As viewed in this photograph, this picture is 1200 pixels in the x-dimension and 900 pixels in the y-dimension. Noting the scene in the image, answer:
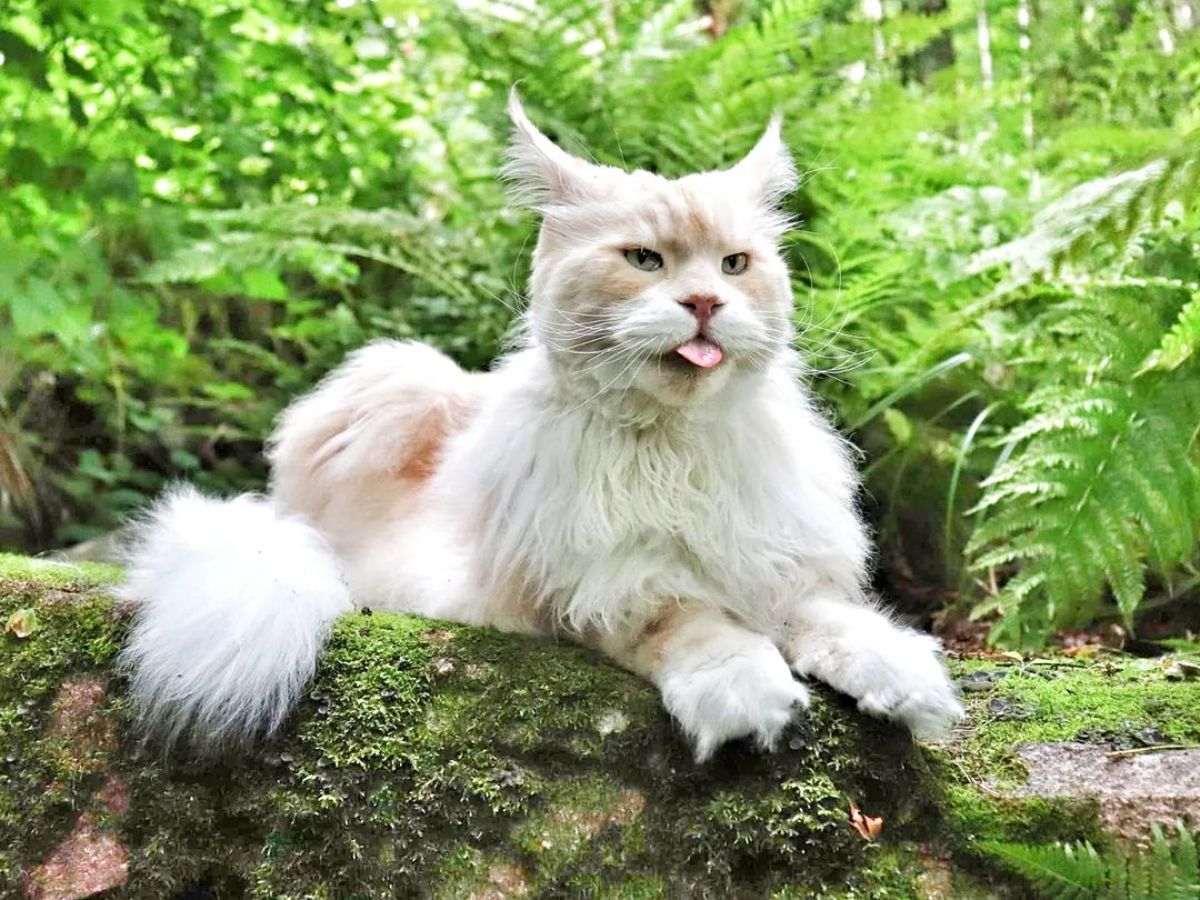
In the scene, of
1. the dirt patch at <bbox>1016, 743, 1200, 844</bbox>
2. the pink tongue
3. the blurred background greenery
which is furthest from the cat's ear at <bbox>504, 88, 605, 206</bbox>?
the dirt patch at <bbox>1016, 743, 1200, 844</bbox>

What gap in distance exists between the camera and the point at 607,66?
167 inches

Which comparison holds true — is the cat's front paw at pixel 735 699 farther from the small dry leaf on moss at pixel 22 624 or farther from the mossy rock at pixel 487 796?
the small dry leaf on moss at pixel 22 624

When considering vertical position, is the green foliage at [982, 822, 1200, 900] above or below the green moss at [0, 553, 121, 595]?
above

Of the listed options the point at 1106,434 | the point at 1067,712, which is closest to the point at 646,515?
the point at 1067,712

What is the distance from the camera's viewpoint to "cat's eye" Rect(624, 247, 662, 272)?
183 cm

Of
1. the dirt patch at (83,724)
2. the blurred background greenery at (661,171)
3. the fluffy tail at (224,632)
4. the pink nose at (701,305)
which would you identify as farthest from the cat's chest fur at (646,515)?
the blurred background greenery at (661,171)

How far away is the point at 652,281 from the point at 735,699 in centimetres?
73

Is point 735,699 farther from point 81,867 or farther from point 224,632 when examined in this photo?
point 81,867

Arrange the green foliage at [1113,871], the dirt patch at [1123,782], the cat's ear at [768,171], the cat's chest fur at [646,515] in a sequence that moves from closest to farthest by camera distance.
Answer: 1. the green foliage at [1113,871]
2. the dirt patch at [1123,782]
3. the cat's chest fur at [646,515]
4. the cat's ear at [768,171]

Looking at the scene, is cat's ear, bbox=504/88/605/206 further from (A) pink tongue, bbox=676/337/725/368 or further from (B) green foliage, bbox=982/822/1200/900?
(B) green foliage, bbox=982/822/1200/900

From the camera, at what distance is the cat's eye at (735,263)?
1890mm

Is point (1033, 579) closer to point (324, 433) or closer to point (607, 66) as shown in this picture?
point (324, 433)

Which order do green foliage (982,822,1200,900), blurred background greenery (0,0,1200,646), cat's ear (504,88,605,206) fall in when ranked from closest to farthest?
green foliage (982,822,1200,900) < cat's ear (504,88,605,206) < blurred background greenery (0,0,1200,646)

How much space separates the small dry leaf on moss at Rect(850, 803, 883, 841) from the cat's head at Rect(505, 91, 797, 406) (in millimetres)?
709
